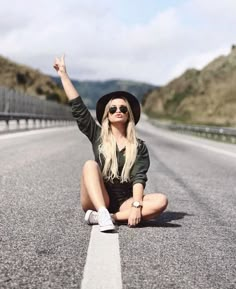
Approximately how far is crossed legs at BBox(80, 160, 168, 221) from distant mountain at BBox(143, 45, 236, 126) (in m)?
93.7

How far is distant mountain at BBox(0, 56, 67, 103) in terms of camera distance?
130750mm

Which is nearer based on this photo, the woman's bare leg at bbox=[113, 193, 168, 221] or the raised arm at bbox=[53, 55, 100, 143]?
the woman's bare leg at bbox=[113, 193, 168, 221]

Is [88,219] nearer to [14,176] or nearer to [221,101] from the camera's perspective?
[14,176]

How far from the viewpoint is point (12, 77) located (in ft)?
431

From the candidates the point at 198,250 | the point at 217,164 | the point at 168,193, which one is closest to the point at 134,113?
the point at 198,250

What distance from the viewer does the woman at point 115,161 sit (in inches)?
243

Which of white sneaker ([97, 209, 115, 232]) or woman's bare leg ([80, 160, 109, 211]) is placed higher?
woman's bare leg ([80, 160, 109, 211])

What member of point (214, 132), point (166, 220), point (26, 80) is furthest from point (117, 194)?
point (26, 80)

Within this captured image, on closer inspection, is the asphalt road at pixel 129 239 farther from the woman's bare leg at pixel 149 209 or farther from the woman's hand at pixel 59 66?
the woman's hand at pixel 59 66

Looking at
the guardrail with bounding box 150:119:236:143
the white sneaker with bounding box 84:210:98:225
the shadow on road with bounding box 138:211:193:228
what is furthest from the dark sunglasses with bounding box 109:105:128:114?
the guardrail with bounding box 150:119:236:143

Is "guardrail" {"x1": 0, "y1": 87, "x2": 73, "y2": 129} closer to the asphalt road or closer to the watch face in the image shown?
the asphalt road

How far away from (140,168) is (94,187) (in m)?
0.56

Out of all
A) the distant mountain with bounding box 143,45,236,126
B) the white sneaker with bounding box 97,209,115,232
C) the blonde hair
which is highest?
the blonde hair

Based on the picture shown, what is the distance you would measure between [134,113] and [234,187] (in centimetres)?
457
